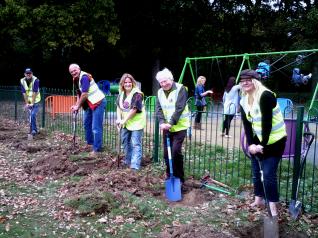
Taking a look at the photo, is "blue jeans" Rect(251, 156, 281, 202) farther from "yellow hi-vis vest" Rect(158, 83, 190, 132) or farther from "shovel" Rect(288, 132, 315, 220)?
"yellow hi-vis vest" Rect(158, 83, 190, 132)

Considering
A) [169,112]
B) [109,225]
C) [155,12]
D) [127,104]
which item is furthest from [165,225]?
[155,12]

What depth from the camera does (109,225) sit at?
4.80 meters

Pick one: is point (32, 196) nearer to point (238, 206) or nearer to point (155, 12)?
point (238, 206)

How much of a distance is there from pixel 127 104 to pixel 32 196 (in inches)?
86.0

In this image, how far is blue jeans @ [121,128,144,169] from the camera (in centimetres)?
700

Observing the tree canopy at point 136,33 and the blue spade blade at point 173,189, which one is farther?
the tree canopy at point 136,33

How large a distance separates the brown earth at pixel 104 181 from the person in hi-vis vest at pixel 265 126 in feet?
1.82

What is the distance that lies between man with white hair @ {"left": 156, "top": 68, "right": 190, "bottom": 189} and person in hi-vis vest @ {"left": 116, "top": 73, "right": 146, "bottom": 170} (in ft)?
2.85

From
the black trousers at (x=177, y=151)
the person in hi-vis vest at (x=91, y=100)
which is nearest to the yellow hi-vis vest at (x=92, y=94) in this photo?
the person in hi-vis vest at (x=91, y=100)

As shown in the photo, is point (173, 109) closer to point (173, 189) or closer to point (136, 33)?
point (173, 189)

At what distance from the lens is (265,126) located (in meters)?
4.57

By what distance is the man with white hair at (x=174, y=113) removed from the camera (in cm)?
593

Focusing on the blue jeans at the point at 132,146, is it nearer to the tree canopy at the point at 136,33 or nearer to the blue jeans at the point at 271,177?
the blue jeans at the point at 271,177

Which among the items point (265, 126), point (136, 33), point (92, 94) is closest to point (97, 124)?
point (92, 94)
